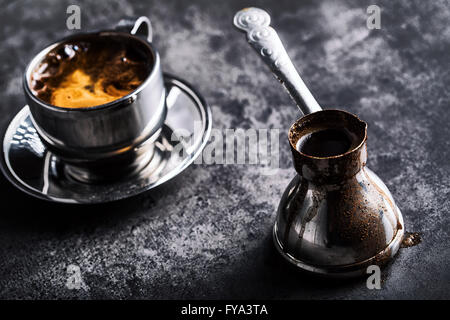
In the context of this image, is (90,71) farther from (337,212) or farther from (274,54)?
(337,212)

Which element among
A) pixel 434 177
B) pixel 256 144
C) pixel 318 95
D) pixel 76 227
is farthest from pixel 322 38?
pixel 76 227

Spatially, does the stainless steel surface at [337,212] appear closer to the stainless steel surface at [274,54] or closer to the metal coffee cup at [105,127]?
the stainless steel surface at [274,54]

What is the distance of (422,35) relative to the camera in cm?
136

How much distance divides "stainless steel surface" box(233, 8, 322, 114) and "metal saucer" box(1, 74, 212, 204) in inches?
8.5

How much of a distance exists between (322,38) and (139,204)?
1.98 feet

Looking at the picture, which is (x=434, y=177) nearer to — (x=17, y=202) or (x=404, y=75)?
(x=404, y=75)

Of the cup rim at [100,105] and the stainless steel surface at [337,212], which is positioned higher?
the cup rim at [100,105]

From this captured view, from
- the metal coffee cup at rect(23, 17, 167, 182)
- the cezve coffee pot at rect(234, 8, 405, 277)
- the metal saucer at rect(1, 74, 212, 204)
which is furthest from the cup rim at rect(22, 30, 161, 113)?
the cezve coffee pot at rect(234, 8, 405, 277)

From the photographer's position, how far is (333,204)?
2.85ft

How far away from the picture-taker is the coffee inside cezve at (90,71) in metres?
1.09

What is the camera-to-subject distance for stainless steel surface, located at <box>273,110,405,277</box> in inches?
33.6

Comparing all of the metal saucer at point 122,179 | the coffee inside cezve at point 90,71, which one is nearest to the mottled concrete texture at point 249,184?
the metal saucer at point 122,179

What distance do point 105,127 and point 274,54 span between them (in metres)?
0.30

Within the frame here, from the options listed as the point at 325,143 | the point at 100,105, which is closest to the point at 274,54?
the point at 325,143
